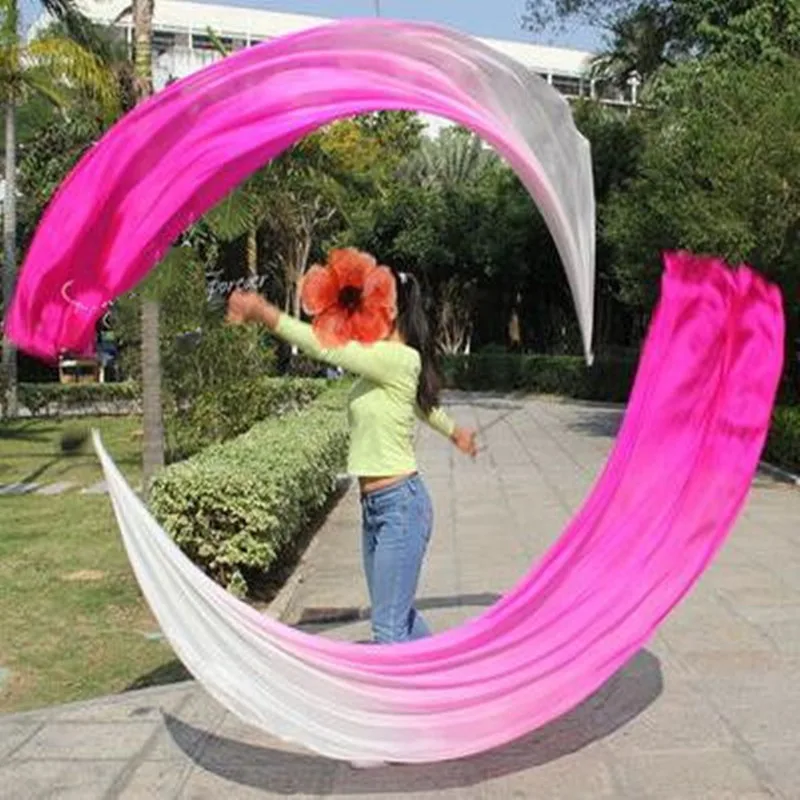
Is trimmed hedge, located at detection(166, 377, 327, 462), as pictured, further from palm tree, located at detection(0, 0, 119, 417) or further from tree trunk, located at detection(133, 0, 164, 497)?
tree trunk, located at detection(133, 0, 164, 497)

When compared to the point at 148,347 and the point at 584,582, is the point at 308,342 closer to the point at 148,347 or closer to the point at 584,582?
the point at 584,582

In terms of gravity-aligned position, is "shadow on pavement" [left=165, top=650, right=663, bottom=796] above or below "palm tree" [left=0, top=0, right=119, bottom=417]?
below

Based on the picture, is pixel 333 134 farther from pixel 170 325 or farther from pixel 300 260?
pixel 170 325

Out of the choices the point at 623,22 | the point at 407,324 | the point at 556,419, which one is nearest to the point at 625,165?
the point at 623,22

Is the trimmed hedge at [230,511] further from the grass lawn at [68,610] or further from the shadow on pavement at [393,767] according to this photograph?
the shadow on pavement at [393,767]

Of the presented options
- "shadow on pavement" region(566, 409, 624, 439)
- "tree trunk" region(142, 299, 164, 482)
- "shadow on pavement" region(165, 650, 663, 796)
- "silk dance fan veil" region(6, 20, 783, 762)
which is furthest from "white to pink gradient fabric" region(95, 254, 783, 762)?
"shadow on pavement" region(566, 409, 624, 439)

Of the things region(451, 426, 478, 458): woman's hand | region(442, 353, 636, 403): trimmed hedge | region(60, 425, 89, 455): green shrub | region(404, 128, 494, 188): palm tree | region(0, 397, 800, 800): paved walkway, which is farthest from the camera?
region(404, 128, 494, 188): palm tree

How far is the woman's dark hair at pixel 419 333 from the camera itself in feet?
17.1

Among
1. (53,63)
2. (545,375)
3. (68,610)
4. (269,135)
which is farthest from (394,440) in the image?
(545,375)

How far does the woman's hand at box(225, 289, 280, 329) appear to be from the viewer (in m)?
4.77

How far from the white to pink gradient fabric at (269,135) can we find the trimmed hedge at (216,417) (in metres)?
11.9

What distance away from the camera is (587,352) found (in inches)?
184

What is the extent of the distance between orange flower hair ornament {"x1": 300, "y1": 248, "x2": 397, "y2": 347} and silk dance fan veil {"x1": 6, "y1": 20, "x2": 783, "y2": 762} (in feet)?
1.68

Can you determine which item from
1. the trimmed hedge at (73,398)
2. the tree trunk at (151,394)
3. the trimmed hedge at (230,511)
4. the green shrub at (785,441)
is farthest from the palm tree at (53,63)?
the green shrub at (785,441)
